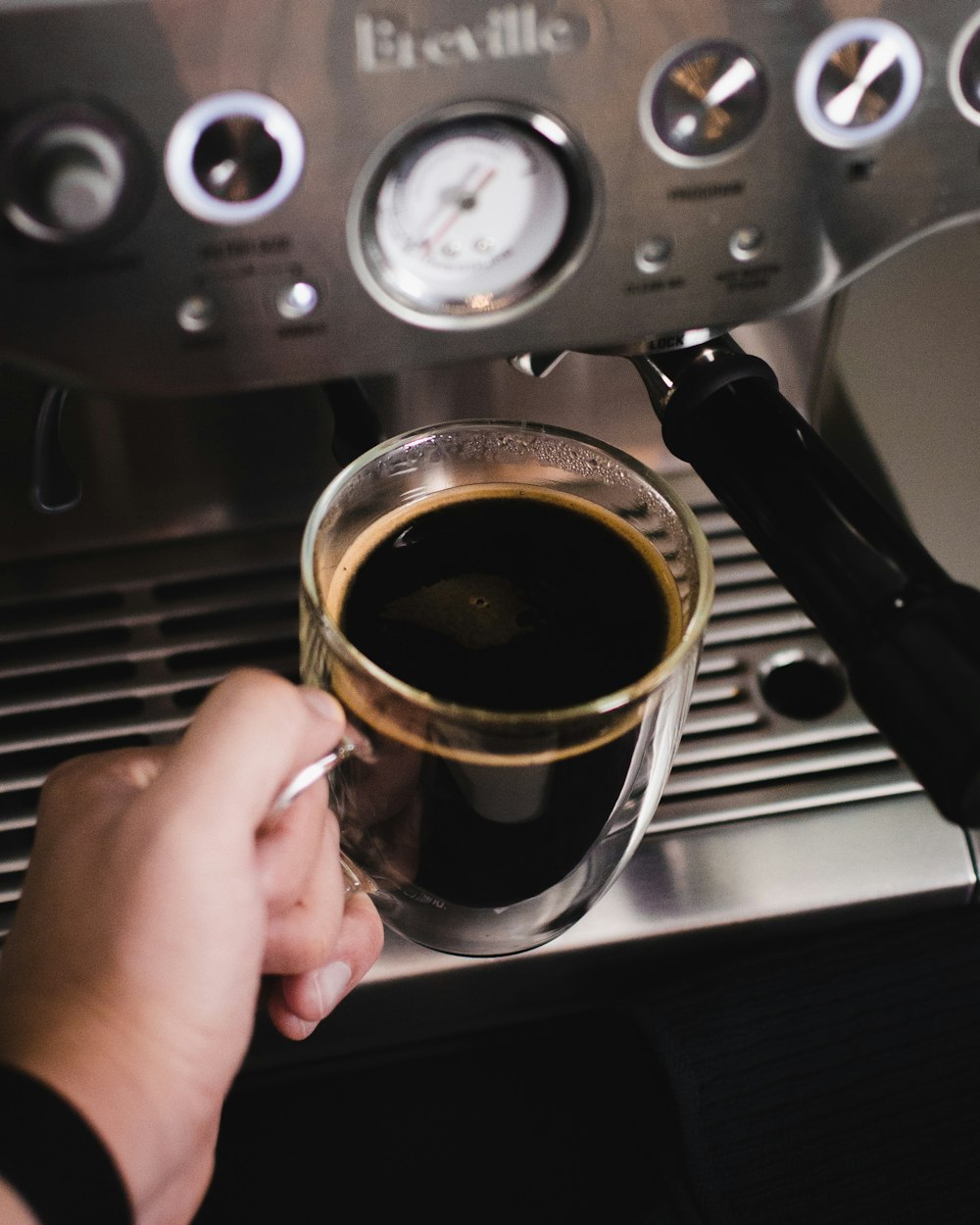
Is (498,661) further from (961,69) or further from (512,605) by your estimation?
(961,69)

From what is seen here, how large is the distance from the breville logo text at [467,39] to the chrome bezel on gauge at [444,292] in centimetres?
1

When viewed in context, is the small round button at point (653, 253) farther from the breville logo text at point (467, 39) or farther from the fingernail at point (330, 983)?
the fingernail at point (330, 983)

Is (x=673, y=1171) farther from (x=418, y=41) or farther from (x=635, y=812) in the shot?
(x=418, y=41)

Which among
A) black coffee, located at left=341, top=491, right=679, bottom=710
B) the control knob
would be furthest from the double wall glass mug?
the control knob

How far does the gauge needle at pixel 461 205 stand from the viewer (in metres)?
0.33

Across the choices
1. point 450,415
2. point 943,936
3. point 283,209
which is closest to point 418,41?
point 283,209

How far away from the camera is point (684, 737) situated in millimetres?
463

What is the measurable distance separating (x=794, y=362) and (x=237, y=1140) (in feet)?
1.25

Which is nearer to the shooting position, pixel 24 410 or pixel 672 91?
pixel 672 91

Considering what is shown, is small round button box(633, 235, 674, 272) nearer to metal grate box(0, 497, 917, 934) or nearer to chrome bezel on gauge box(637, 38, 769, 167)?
chrome bezel on gauge box(637, 38, 769, 167)

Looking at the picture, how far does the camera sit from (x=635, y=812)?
405 mm

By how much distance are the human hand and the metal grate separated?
105 mm

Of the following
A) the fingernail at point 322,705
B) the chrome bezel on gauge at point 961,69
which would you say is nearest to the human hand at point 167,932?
the fingernail at point 322,705

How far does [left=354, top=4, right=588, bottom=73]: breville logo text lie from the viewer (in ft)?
0.97
